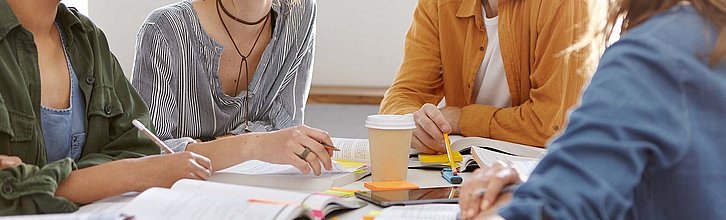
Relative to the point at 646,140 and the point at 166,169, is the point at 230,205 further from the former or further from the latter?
the point at 646,140

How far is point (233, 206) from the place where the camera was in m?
1.09

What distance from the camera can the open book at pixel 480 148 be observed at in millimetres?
1673

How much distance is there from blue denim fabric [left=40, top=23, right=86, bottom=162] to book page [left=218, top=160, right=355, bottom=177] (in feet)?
0.87

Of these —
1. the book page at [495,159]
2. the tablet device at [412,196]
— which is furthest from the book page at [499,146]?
the tablet device at [412,196]

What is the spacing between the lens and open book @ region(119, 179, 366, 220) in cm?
106

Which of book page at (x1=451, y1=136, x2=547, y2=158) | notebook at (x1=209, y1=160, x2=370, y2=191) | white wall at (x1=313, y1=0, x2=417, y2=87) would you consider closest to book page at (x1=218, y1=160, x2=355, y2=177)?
notebook at (x1=209, y1=160, x2=370, y2=191)

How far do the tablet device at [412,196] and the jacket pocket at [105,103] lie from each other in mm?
501

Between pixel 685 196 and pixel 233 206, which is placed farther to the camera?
pixel 233 206

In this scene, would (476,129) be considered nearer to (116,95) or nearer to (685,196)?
(116,95)

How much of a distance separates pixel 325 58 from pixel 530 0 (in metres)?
1.78

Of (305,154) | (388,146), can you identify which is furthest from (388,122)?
(305,154)

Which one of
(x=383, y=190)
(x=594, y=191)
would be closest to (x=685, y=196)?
(x=594, y=191)

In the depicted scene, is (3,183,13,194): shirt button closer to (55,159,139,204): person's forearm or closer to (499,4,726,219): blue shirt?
(55,159,139,204): person's forearm

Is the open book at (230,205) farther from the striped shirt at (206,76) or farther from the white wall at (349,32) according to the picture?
the white wall at (349,32)
